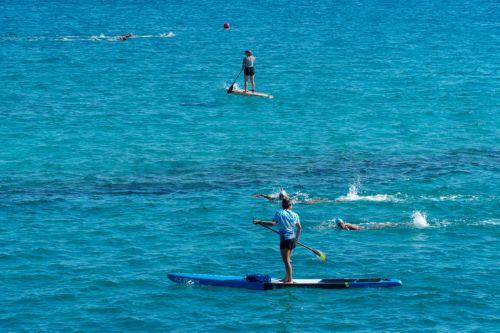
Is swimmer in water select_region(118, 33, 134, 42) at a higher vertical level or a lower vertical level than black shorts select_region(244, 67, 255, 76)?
higher

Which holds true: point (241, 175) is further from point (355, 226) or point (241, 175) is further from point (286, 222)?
point (286, 222)

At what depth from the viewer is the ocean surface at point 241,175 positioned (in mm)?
27000

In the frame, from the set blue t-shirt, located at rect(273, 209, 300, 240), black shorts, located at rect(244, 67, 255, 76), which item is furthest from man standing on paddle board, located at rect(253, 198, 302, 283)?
black shorts, located at rect(244, 67, 255, 76)

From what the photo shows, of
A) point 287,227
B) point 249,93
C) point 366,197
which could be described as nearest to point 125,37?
point 249,93

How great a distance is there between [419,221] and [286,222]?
7155 millimetres

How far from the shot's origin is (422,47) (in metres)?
67.2

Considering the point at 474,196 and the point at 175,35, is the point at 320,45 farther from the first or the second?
the point at 474,196

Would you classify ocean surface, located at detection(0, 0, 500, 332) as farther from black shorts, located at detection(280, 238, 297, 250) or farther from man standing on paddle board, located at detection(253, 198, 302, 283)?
black shorts, located at detection(280, 238, 297, 250)

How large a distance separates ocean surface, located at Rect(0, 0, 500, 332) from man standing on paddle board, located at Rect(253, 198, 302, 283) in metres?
Answer: 0.84

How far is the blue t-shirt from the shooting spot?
27.5 metres

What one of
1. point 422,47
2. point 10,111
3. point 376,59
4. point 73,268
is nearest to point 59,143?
point 10,111

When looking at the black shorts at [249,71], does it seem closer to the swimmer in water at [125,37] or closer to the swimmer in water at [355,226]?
the swimmer in water at [125,37]

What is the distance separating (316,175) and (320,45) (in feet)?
100

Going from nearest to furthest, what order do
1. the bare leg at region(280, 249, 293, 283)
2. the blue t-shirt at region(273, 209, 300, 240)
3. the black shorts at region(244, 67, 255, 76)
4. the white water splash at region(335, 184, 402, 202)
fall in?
the blue t-shirt at region(273, 209, 300, 240) → the bare leg at region(280, 249, 293, 283) → the white water splash at region(335, 184, 402, 202) → the black shorts at region(244, 67, 255, 76)
